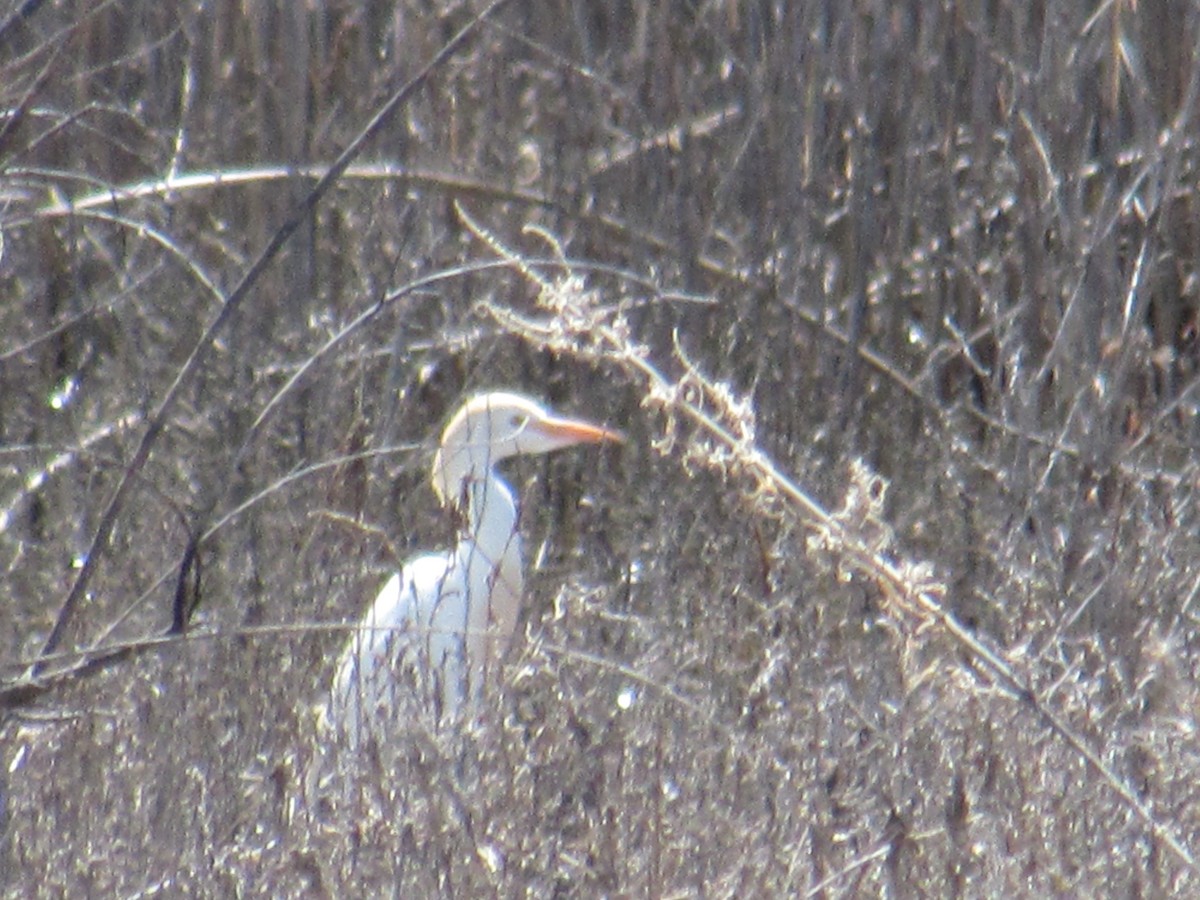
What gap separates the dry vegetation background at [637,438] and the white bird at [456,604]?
0.09 metres

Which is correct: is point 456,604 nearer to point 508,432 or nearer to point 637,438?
point 508,432

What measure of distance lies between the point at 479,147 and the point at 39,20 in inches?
50.6

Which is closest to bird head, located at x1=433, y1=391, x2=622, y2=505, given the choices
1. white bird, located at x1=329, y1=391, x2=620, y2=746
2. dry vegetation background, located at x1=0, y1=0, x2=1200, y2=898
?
white bird, located at x1=329, y1=391, x2=620, y2=746

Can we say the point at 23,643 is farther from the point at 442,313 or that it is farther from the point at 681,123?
the point at 681,123

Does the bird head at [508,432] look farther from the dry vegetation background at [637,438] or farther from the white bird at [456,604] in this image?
the dry vegetation background at [637,438]

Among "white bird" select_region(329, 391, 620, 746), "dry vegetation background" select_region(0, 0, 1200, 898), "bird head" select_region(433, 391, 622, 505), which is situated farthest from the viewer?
"bird head" select_region(433, 391, 622, 505)

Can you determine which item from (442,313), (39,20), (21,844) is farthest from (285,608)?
(39,20)

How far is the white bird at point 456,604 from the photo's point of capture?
2830mm

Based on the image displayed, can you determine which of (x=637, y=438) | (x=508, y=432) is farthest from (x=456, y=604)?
(x=637, y=438)

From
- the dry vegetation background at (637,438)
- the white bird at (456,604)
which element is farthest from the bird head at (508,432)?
the dry vegetation background at (637,438)

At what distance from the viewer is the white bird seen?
111 inches

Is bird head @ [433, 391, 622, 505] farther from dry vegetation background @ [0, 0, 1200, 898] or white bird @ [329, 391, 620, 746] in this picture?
dry vegetation background @ [0, 0, 1200, 898]

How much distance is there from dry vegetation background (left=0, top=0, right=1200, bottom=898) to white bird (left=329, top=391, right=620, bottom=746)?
91 mm

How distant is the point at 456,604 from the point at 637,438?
133 centimetres
